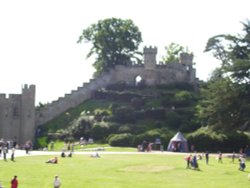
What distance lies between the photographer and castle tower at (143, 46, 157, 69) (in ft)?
355

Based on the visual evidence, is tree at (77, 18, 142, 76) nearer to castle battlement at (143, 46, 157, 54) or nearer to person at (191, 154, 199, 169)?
castle battlement at (143, 46, 157, 54)

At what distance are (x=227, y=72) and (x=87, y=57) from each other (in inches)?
1982

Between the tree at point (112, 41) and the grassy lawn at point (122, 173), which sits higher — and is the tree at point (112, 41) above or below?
above

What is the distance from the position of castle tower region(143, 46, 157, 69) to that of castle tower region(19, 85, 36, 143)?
87.6 feet

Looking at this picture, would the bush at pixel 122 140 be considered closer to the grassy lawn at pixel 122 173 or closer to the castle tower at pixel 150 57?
the grassy lawn at pixel 122 173

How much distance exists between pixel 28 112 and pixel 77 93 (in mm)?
13488

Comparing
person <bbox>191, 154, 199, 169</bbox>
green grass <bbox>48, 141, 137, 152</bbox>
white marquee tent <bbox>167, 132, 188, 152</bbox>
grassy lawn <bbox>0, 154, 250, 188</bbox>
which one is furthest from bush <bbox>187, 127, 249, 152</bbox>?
person <bbox>191, 154, 199, 169</bbox>

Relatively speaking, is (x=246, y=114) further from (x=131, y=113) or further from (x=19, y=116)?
(x=19, y=116)

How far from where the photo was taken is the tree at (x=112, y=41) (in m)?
109

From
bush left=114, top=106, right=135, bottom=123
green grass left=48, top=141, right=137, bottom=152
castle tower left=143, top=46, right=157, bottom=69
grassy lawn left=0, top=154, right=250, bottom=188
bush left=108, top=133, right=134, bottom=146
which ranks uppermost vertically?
castle tower left=143, top=46, right=157, bottom=69

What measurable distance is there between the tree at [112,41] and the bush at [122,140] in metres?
33.8

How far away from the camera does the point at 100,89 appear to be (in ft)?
343

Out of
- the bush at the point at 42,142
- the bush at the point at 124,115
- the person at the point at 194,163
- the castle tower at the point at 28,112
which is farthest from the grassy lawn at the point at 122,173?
the castle tower at the point at 28,112

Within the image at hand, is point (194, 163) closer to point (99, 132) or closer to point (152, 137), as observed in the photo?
point (152, 137)
